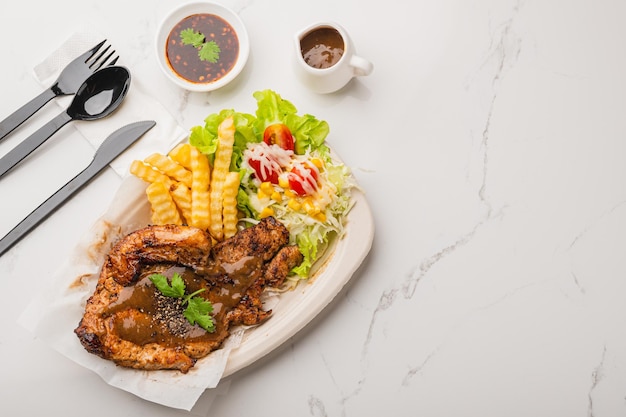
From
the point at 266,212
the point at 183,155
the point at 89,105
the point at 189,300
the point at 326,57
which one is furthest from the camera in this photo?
the point at 89,105

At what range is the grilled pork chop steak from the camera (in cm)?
405

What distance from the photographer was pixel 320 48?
15.0ft

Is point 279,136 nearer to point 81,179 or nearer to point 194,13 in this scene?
point 194,13

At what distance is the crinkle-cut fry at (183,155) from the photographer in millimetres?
4320

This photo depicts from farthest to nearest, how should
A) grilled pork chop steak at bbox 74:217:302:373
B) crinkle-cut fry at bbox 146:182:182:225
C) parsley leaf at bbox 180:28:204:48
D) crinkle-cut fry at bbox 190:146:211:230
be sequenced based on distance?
parsley leaf at bbox 180:28:204:48, crinkle-cut fry at bbox 190:146:211:230, crinkle-cut fry at bbox 146:182:182:225, grilled pork chop steak at bbox 74:217:302:373

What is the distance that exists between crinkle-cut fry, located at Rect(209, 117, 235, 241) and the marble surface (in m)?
0.68

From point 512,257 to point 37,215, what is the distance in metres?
3.66

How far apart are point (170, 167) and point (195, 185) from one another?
22 cm

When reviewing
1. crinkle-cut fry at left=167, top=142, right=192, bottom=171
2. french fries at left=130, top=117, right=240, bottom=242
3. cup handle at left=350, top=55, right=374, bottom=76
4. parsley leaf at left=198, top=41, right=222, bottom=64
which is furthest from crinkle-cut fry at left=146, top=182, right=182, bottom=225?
cup handle at left=350, top=55, right=374, bottom=76

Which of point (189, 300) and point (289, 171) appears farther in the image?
point (289, 171)

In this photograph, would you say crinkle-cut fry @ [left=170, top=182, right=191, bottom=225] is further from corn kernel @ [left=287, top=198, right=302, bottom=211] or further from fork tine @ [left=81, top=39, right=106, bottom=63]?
fork tine @ [left=81, top=39, right=106, bottom=63]

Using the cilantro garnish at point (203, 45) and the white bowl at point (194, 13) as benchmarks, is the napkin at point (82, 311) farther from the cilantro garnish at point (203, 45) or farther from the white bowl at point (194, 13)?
the cilantro garnish at point (203, 45)

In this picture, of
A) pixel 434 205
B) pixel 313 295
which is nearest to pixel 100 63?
pixel 313 295

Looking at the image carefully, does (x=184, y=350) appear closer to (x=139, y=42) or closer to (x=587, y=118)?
(x=139, y=42)
